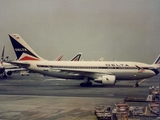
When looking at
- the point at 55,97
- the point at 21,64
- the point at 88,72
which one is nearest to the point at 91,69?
the point at 88,72

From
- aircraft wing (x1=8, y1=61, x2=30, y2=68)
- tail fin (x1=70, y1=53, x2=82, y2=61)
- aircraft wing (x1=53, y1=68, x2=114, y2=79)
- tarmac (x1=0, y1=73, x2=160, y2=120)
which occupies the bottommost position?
tarmac (x1=0, y1=73, x2=160, y2=120)

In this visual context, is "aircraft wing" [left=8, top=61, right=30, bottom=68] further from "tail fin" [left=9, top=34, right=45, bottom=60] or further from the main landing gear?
the main landing gear

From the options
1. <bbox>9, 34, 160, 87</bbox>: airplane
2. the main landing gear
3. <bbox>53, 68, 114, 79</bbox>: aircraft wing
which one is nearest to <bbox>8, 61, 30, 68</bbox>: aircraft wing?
<bbox>9, 34, 160, 87</bbox>: airplane

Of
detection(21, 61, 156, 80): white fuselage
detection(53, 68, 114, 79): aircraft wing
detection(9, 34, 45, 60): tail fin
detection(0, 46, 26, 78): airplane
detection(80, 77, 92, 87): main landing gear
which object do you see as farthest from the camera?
detection(53, 68, 114, 79): aircraft wing

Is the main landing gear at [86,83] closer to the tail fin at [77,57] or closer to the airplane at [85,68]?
the airplane at [85,68]

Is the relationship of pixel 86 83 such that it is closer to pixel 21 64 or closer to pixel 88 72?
pixel 88 72

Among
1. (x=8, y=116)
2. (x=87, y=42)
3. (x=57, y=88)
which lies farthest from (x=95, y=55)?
(x=8, y=116)
